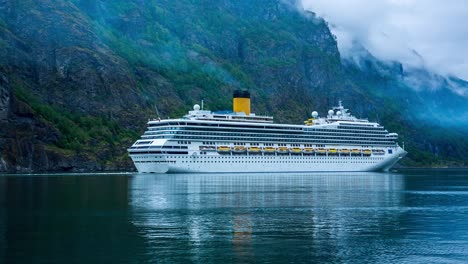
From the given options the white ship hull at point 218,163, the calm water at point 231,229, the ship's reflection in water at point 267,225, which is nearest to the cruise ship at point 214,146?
the white ship hull at point 218,163

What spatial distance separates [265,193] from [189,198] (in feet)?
42.2


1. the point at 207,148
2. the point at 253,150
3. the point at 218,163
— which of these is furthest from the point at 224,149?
the point at 253,150

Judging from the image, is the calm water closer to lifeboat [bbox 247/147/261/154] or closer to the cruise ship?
the cruise ship

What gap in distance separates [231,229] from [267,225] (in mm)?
3518

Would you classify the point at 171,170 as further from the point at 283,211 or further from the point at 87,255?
the point at 87,255

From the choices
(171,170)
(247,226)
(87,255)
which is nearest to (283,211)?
(247,226)

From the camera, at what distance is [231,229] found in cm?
5434

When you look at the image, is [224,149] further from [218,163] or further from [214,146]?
[218,163]

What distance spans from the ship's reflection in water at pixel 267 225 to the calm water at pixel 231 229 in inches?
2.7

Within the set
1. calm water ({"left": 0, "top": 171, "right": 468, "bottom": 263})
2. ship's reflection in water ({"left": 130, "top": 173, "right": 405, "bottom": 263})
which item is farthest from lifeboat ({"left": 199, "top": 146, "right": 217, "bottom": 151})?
calm water ({"left": 0, "top": 171, "right": 468, "bottom": 263})

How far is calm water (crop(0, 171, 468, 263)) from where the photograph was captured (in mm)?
43344

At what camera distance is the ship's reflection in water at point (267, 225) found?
44.2m

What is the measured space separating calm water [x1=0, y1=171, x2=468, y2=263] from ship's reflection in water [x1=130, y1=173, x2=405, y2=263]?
0.23 ft

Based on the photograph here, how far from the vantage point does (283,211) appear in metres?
67.1
